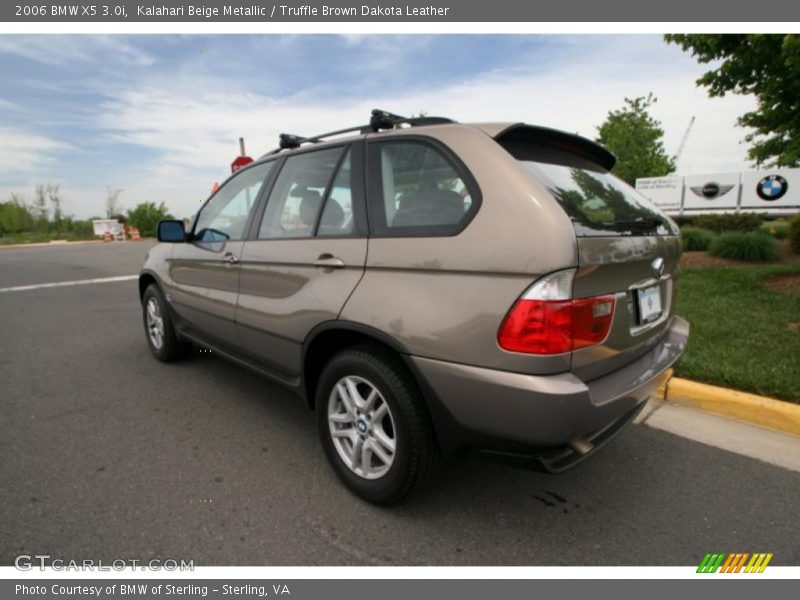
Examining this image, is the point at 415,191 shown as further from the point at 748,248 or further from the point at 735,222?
the point at 735,222

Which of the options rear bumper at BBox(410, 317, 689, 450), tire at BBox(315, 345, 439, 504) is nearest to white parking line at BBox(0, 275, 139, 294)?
tire at BBox(315, 345, 439, 504)


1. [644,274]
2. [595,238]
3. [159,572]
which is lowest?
[159,572]

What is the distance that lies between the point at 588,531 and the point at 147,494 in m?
2.13

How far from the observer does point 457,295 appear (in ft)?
5.94

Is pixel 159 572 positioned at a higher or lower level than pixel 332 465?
lower

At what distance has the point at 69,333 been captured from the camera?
18.2 feet

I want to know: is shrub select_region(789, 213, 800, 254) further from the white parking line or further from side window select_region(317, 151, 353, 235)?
the white parking line

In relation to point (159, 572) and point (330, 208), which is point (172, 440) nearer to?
point (159, 572)

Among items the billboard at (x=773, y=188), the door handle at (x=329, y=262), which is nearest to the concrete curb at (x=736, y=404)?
the door handle at (x=329, y=262)

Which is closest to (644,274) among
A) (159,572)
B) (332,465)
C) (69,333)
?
(332,465)

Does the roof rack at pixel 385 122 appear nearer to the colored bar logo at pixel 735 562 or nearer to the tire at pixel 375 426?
the tire at pixel 375 426

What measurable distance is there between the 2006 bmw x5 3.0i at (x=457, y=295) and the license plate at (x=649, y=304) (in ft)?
0.05

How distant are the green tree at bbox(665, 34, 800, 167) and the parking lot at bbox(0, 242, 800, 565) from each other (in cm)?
525

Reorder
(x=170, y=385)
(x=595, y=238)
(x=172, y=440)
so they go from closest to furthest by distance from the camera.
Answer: (x=595, y=238), (x=172, y=440), (x=170, y=385)
